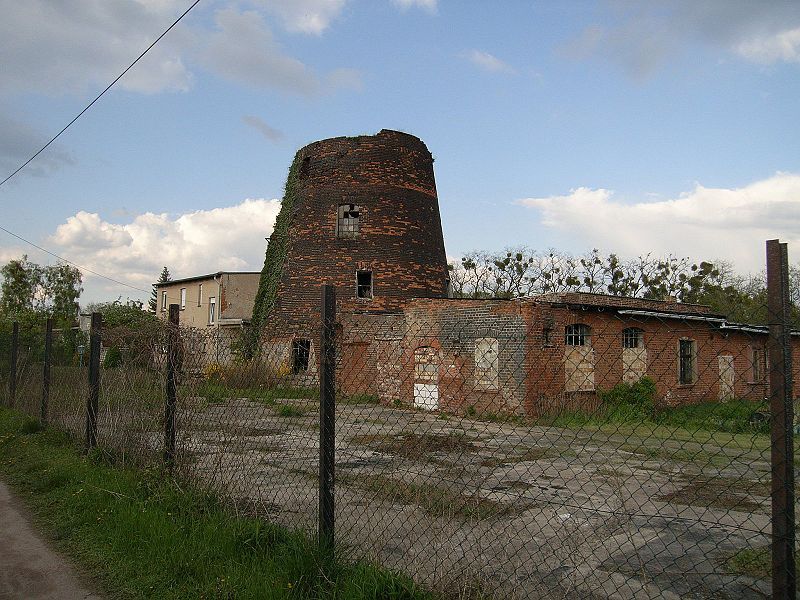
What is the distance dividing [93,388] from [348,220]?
65.9ft

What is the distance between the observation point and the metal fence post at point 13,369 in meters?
12.4

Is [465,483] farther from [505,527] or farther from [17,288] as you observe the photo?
[17,288]

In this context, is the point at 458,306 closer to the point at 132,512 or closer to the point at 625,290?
the point at 132,512

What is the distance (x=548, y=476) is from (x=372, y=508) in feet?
11.2

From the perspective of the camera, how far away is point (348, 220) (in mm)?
27375

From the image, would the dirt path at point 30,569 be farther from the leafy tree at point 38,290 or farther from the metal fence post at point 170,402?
the leafy tree at point 38,290

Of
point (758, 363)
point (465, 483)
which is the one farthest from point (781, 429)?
point (758, 363)

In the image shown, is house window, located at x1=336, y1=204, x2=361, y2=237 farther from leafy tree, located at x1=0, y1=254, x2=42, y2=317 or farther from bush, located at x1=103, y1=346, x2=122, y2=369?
leafy tree, located at x1=0, y1=254, x2=42, y2=317

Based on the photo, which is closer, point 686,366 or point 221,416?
point 221,416

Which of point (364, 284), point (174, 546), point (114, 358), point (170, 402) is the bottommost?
point (174, 546)

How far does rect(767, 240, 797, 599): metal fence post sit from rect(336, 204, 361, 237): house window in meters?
25.1

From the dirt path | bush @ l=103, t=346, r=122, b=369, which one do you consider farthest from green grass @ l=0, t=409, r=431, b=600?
bush @ l=103, t=346, r=122, b=369

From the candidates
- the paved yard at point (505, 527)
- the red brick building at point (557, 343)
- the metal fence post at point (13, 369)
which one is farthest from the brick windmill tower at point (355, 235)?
the paved yard at point (505, 527)

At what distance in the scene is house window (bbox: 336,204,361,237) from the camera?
2722cm
